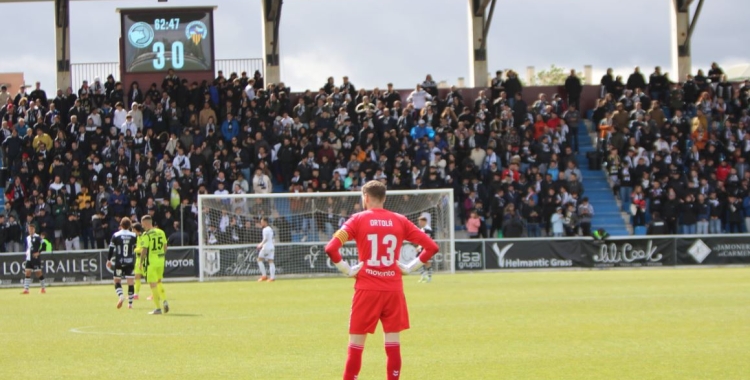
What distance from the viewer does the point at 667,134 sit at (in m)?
38.5

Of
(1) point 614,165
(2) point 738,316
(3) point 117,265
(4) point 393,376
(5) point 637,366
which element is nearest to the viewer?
(4) point 393,376

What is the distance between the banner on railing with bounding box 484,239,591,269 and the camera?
33.9 meters

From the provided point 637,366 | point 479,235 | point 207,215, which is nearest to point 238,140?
point 207,215

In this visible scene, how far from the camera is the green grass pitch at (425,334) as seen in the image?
38.3 ft

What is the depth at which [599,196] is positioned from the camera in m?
39.1

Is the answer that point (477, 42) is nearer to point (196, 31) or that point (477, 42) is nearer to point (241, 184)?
point (196, 31)

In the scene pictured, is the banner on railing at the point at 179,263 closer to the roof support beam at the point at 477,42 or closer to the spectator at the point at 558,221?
the spectator at the point at 558,221

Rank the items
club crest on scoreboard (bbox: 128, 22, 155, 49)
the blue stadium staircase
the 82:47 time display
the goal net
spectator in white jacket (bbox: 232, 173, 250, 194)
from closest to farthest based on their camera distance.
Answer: the goal net, spectator in white jacket (bbox: 232, 173, 250, 194), the blue stadium staircase, the 82:47 time display, club crest on scoreboard (bbox: 128, 22, 155, 49)

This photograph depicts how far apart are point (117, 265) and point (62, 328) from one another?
15.8 feet

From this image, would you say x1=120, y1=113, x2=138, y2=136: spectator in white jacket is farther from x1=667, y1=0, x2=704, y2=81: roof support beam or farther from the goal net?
x1=667, y1=0, x2=704, y2=81: roof support beam

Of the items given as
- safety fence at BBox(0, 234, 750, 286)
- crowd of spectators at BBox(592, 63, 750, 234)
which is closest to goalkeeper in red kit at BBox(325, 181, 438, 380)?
safety fence at BBox(0, 234, 750, 286)

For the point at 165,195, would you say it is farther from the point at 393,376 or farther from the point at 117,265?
the point at 393,376

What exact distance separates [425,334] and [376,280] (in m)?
6.08

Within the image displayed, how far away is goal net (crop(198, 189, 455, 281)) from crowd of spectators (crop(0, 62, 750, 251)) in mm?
427
